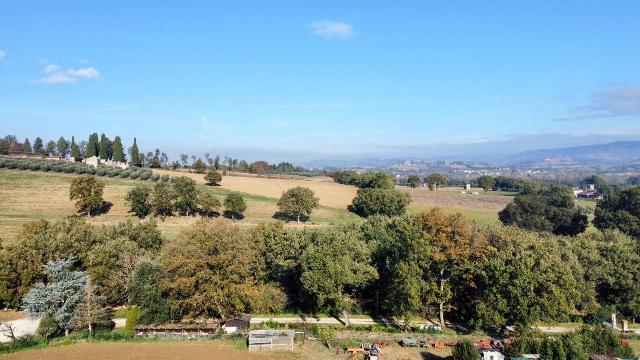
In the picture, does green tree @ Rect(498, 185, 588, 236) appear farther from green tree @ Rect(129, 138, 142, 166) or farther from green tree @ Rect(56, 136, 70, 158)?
green tree @ Rect(56, 136, 70, 158)

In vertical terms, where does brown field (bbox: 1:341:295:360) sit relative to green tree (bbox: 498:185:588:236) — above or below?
below

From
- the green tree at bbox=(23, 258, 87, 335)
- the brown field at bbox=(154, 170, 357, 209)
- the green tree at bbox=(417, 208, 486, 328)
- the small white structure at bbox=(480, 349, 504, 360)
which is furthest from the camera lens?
the brown field at bbox=(154, 170, 357, 209)

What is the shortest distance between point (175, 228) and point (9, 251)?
28325 mm

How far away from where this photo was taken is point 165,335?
3378cm

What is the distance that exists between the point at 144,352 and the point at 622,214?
75.3 m

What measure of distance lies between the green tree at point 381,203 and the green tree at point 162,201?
35.0m

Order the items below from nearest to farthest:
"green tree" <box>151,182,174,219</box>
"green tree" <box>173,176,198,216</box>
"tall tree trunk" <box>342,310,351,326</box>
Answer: "tall tree trunk" <box>342,310,351,326</box>, "green tree" <box>151,182,174,219</box>, "green tree" <box>173,176,198,216</box>

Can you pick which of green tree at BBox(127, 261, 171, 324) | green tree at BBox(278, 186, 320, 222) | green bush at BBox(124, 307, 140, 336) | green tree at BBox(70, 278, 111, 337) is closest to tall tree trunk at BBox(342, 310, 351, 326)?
green tree at BBox(127, 261, 171, 324)

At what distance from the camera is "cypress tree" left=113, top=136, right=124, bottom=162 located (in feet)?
393

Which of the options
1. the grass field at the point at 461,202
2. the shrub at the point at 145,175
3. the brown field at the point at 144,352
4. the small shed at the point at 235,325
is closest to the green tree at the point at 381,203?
the grass field at the point at 461,202

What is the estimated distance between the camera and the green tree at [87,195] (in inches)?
2756

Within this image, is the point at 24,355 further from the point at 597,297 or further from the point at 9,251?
the point at 597,297

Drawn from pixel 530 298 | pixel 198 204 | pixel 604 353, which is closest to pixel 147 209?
pixel 198 204

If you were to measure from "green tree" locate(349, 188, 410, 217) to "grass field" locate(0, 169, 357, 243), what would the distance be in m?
3.11
